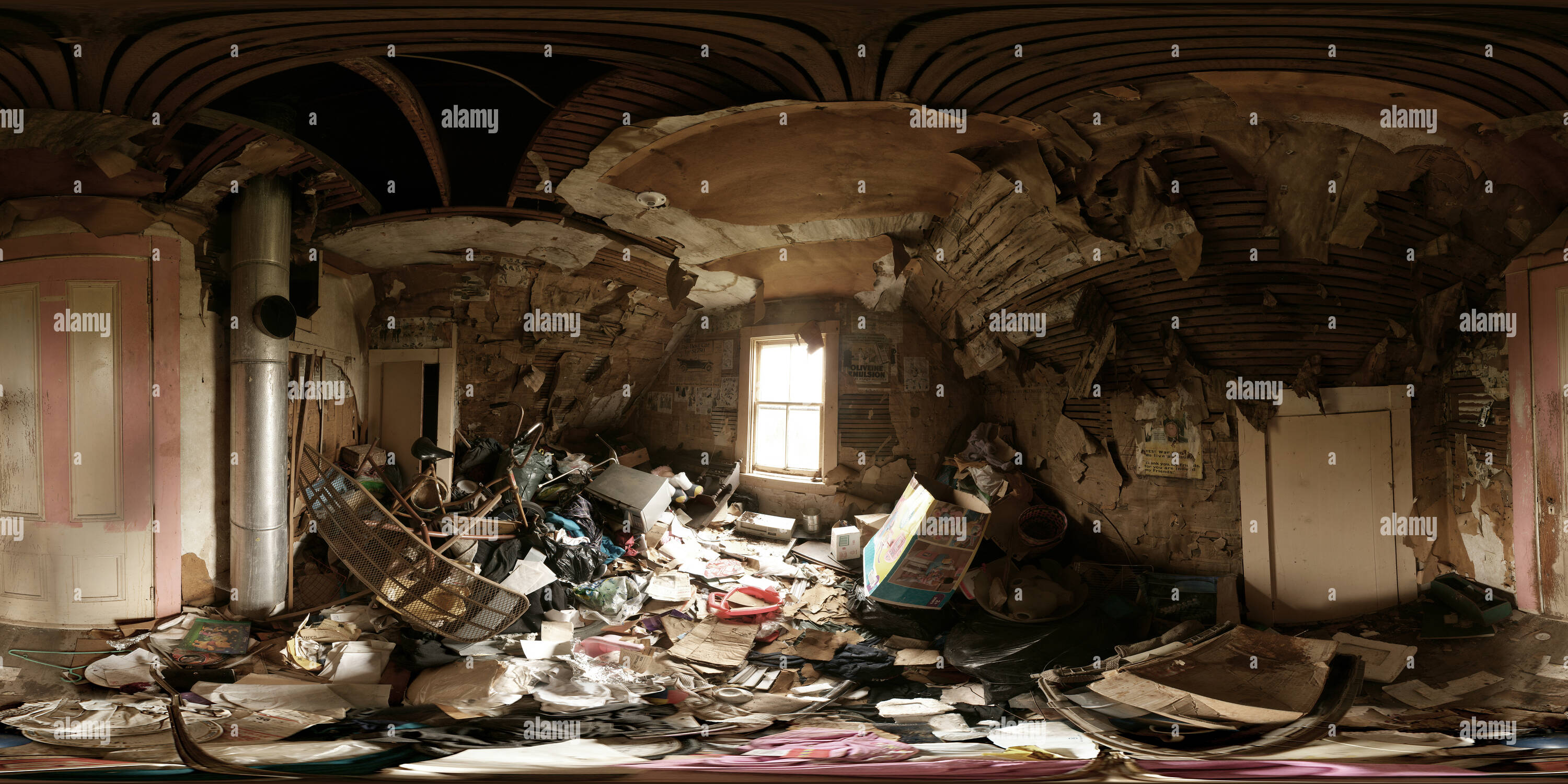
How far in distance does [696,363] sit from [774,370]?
267 millimetres

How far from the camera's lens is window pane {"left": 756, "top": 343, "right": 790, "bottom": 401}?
1.43 metres

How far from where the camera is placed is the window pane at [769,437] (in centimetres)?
149

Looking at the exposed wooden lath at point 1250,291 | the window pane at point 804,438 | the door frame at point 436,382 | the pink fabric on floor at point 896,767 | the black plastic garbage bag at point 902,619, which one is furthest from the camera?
the window pane at point 804,438

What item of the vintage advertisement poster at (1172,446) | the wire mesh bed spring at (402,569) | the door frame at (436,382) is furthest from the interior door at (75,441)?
the vintage advertisement poster at (1172,446)

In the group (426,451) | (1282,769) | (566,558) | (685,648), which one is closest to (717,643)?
(685,648)

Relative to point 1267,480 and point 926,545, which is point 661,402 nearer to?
point 926,545

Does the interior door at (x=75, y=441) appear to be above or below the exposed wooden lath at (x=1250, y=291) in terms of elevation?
below

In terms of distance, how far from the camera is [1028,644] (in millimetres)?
1237

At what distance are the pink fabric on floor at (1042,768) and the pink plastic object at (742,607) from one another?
455 mm

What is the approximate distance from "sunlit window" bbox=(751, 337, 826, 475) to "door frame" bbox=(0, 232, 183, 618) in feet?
5.05

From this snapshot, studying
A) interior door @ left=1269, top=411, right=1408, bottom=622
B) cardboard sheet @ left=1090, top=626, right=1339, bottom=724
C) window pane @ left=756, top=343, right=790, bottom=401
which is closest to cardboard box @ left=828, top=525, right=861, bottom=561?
window pane @ left=756, top=343, right=790, bottom=401

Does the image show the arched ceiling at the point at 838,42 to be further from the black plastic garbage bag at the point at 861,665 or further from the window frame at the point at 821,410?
the black plastic garbage bag at the point at 861,665

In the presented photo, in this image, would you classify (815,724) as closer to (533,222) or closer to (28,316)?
(533,222)

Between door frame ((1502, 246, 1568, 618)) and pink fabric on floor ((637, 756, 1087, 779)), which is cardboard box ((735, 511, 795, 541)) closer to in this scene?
pink fabric on floor ((637, 756, 1087, 779))
